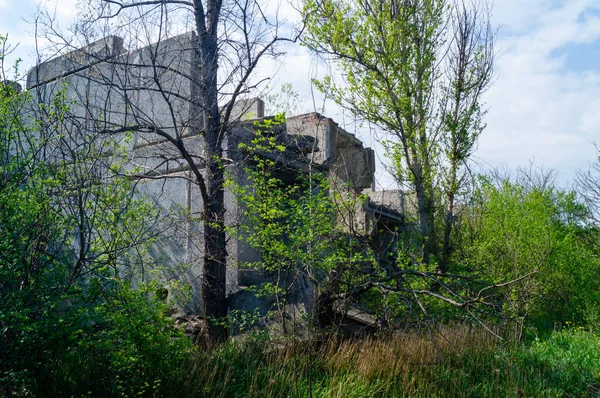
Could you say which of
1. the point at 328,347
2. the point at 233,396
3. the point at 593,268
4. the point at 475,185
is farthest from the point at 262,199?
the point at 593,268

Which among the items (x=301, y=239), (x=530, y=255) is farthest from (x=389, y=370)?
(x=530, y=255)

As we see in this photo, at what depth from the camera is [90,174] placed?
6.95 metres

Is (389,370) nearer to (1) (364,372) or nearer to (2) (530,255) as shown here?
(1) (364,372)

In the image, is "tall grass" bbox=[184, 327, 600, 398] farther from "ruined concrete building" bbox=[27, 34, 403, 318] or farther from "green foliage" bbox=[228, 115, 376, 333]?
"ruined concrete building" bbox=[27, 34, 403, 318]

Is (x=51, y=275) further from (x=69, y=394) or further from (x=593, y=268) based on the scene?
(x=593, y=268)

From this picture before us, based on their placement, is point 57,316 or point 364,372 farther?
point 364,372

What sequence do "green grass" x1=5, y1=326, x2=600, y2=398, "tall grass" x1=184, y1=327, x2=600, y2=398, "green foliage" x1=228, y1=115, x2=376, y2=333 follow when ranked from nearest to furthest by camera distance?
"green grass" x1=5, y1=326, x2=600, y2=398 → "tall grass" x1=184, y1=327, x2=600, y2=398 → "green foliage" x1=228, y1=115, x2=376, y2=333

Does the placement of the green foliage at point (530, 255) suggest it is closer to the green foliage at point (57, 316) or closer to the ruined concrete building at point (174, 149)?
the ruined concrete building at point (174, 149)

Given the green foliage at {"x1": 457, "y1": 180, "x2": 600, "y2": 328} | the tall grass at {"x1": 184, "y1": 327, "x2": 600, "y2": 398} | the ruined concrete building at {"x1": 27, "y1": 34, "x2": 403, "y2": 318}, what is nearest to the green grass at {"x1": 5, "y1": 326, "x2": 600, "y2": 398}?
the tall grass at {"x1": 184, "y1": 327, "x2": 600, "y2": 398}

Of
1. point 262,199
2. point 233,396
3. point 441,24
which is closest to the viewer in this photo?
point 233,396

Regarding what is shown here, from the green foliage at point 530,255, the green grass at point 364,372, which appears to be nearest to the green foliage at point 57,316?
the green grass at point 364,372

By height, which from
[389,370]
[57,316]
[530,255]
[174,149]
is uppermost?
[174,149]

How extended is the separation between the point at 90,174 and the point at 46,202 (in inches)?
62.2

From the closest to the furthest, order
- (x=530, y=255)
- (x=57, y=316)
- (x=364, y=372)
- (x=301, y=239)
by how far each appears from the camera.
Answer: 1. (x=57, y=316)
2. (x=364, y=372)
3. (x=301, y=239)
4. (x=530, y=255)
